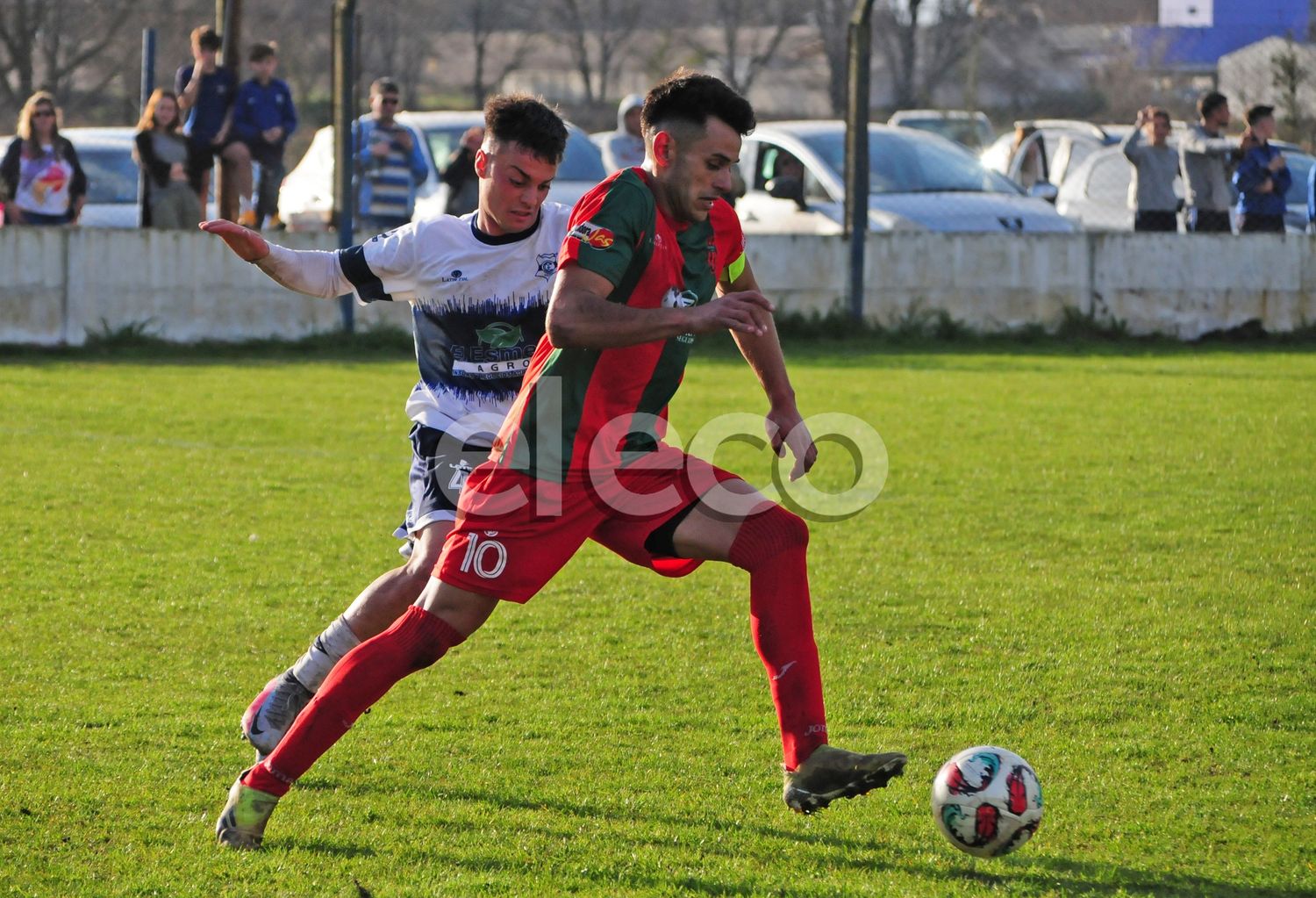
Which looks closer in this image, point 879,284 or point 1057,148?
point 879,284

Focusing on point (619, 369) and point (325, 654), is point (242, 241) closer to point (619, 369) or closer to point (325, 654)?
point (619, 369)

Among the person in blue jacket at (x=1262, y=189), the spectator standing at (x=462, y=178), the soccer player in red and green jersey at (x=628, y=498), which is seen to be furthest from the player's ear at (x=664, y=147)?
the person in blue jacket at (x=1262, y=189)

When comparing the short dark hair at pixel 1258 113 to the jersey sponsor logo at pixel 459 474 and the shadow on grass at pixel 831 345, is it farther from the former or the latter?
the jersey sponsor logo at pixel 459 474

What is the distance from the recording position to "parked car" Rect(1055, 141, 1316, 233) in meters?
18.9

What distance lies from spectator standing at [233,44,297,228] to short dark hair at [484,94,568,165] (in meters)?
10.8

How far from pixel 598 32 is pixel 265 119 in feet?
73.0

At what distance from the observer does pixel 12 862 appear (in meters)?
3.66

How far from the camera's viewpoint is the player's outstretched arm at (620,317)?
3.53 metres

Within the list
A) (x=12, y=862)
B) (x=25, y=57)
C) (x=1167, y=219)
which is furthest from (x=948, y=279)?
(x=25, y=57)

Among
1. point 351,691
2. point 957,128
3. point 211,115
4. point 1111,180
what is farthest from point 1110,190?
point 351,691

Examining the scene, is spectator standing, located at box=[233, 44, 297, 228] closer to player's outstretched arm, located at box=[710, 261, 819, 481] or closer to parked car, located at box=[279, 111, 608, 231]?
parked car, located at box=[279, 111, 608, 231]

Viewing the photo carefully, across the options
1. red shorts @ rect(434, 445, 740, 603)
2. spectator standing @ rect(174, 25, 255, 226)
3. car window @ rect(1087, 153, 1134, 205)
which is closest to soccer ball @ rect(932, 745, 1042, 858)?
red shorts @ rect(434, 445, 740, 603)

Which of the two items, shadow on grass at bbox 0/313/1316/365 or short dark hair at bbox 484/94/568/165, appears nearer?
short dark hair at bbox 484/94/568/165

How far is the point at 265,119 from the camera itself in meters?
14.9
